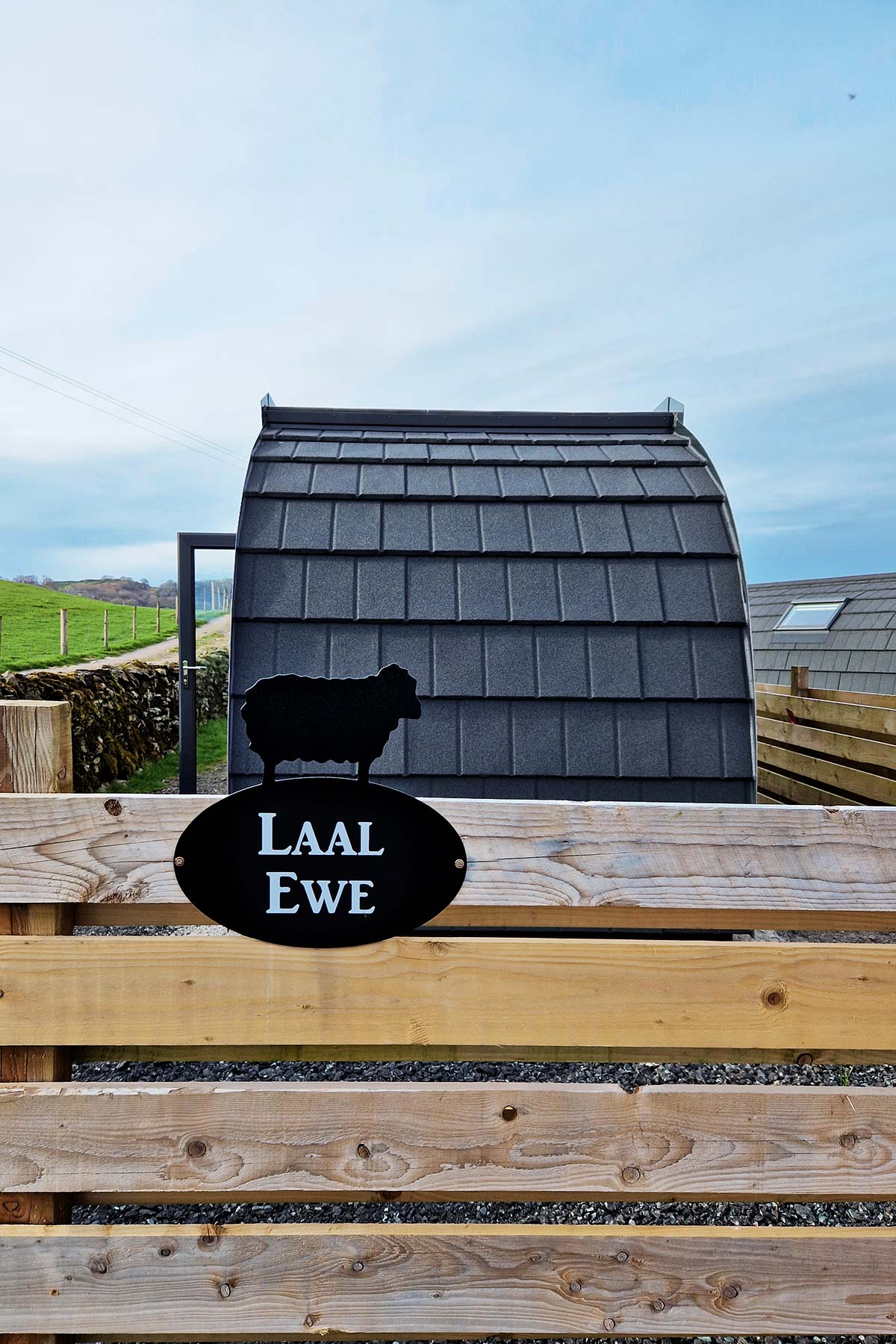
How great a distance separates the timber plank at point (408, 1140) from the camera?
66.4 inches

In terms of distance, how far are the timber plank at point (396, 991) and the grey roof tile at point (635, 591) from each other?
1.85m

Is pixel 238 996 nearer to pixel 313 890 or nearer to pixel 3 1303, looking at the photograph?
pixel 313 890

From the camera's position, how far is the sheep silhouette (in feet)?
5.29

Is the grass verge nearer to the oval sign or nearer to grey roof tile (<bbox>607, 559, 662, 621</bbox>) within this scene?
grey roof tile (<bbox>607, 559, 662, 621</bbox>)

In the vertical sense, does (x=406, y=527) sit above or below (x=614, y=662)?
above

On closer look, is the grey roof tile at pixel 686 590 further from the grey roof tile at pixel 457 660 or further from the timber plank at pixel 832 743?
the timber plank at pixel 832 743

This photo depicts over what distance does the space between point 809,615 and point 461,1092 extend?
15.4 meters

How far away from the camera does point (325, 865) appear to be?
5.45 feet

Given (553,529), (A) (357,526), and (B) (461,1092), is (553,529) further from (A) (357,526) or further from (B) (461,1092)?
(B) (461,1092)

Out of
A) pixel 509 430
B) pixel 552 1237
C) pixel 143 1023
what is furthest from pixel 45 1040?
pixel 509 430

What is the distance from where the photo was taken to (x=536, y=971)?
1671mm

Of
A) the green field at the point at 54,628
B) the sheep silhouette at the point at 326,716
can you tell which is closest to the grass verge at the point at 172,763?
the green field at the point at 54,628

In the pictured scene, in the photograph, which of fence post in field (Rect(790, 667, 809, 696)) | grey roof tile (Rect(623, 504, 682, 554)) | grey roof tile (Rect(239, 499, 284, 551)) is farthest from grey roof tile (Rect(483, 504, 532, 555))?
fence post in field (Rect(790, 667, 809, 696))

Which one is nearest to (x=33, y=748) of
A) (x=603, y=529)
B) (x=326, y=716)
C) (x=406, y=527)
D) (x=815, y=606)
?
(x=326, y=716)
